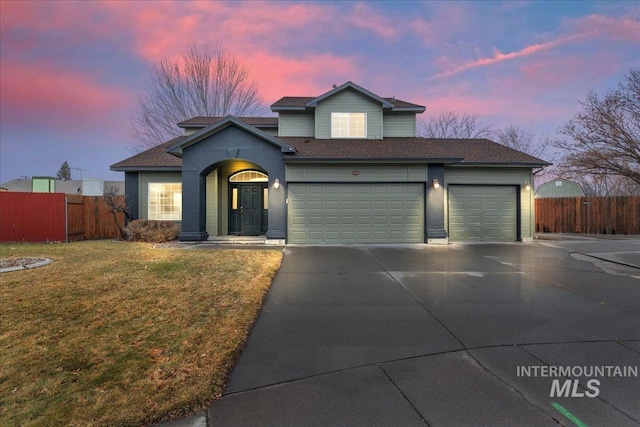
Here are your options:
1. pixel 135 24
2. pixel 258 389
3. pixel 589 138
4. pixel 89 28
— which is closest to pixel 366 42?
pixel 135 24

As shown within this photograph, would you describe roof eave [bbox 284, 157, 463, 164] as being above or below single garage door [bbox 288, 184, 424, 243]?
above

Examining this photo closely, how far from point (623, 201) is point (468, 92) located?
12.0 meters

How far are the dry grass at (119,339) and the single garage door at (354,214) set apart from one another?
5.46 m

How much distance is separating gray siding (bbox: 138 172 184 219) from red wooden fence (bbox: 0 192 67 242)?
291cm

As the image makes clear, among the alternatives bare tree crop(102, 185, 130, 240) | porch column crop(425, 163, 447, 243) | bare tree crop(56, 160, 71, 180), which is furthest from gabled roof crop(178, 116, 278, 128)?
bare tree crop(56, 160, 71, 180)

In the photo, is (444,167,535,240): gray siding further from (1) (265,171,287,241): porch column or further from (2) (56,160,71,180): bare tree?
(2) (56,160,71,180): bare tree

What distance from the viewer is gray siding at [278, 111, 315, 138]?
15.5m

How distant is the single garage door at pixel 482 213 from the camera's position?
1375 cm

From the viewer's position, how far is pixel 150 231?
1304 centimetres

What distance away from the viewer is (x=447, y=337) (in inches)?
159

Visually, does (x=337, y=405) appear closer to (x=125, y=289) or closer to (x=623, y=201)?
(x=125, y=289)

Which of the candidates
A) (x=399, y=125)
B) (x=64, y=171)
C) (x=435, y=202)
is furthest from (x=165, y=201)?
(x=64, y=171)

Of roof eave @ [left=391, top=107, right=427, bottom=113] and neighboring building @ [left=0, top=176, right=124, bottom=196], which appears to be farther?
neighboring building @ [left=0, top=176, right=124, bottom=196]

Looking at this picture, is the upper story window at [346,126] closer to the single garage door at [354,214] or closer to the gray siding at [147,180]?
the single garage door at [354,214]
